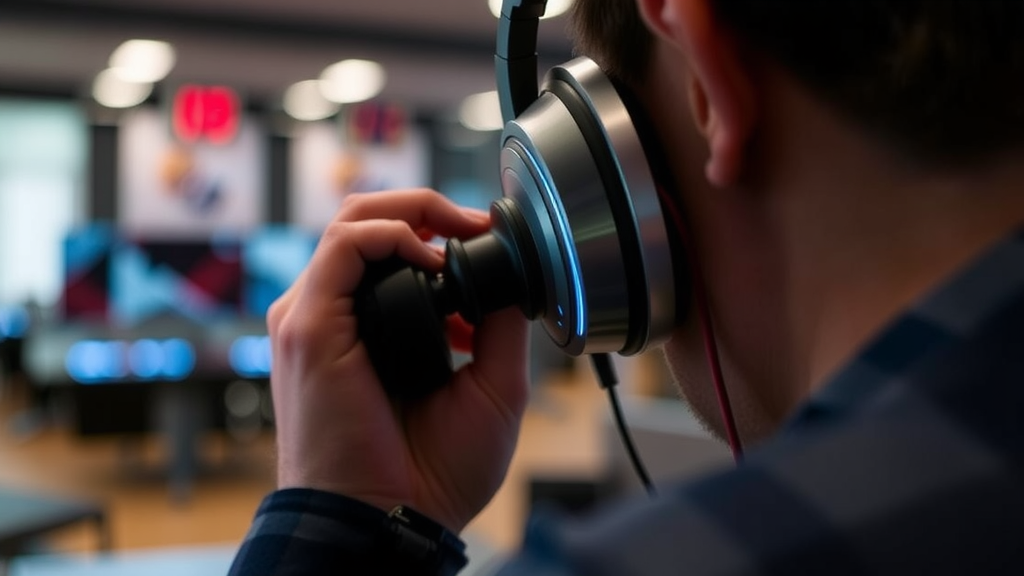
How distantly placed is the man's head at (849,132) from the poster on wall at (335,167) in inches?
317

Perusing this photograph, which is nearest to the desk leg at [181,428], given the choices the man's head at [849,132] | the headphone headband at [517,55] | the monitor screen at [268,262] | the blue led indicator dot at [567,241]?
the monitor screen at [268,262]

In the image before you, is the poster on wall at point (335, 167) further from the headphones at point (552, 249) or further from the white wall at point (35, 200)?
the headphones at point (552, 249)

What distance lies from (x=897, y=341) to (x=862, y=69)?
120mm

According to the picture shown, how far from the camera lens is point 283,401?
0.74 meters

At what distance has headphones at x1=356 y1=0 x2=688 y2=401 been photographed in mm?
524

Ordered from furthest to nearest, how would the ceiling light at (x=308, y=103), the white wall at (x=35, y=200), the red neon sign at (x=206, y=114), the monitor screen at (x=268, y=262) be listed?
the white wall at (x=35, y=200)
the ceiling light at (x=308, y=103)
the red neon sign at (x=206, y=114)
the monitor screen at (x=268, y=262)

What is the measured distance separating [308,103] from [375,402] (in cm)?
799

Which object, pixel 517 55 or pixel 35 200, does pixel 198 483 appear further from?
pixel 517 55

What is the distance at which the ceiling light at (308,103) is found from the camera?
7.71m

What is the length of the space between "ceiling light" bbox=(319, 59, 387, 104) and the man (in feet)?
20.9

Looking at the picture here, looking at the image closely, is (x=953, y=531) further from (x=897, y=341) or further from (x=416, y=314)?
(x=416, y=314)

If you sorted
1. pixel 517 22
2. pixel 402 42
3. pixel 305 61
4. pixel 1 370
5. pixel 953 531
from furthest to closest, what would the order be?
pixel 1 370
pixel 305 61
pixel 402 42
pixel 517 22
pixel 953 531

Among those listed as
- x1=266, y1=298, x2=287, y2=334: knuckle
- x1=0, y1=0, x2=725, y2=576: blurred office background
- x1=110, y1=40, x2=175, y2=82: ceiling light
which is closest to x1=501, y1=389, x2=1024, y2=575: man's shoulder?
x1=266, y1=298, x2=287, y2=334: knuckle

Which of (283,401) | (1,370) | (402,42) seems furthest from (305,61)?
(283,401)
